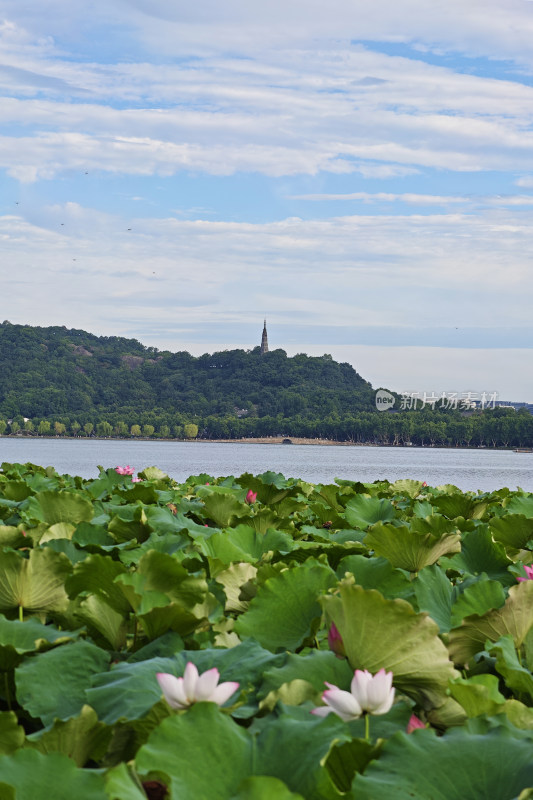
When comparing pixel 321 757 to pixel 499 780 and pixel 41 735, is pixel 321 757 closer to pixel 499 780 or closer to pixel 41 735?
pixel 499 780

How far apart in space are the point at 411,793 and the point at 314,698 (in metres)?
0.37

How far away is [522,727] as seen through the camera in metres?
1.51

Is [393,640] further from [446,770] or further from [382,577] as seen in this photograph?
[382,577]

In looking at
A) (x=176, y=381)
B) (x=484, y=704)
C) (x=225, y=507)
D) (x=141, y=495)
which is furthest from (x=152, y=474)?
(x=176, y=381)

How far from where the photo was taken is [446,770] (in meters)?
1.20

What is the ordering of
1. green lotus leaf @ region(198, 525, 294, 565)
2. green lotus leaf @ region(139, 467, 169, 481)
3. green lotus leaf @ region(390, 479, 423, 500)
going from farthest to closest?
green lotus leaf @ region(139, 467, 169, 481) < green lotus leaf @ region(390, 479, 423, 500) < green lotus leaf @ region(198, 525, 294, 565)

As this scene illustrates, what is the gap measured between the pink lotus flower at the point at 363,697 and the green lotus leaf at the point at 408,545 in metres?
1.39

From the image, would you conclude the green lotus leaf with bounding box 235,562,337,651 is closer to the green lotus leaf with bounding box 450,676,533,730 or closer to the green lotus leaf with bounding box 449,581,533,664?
the green lotus leaf with bounding box 449,581,533,664

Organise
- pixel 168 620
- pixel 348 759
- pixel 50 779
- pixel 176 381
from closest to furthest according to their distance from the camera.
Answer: pixel 50 779 → pixel 348 759 → pixel 168 620 → pixel 176 381

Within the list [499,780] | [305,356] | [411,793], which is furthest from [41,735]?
[305,356]

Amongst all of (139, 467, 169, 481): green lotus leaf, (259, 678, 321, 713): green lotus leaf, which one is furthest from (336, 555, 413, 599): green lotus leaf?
(139, 467, 169, 481): green lotus leaf

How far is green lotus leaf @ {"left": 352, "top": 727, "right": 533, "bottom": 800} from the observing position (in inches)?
45.8

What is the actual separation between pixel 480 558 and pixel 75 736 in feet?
6.35

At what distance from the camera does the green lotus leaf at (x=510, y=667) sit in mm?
1696
